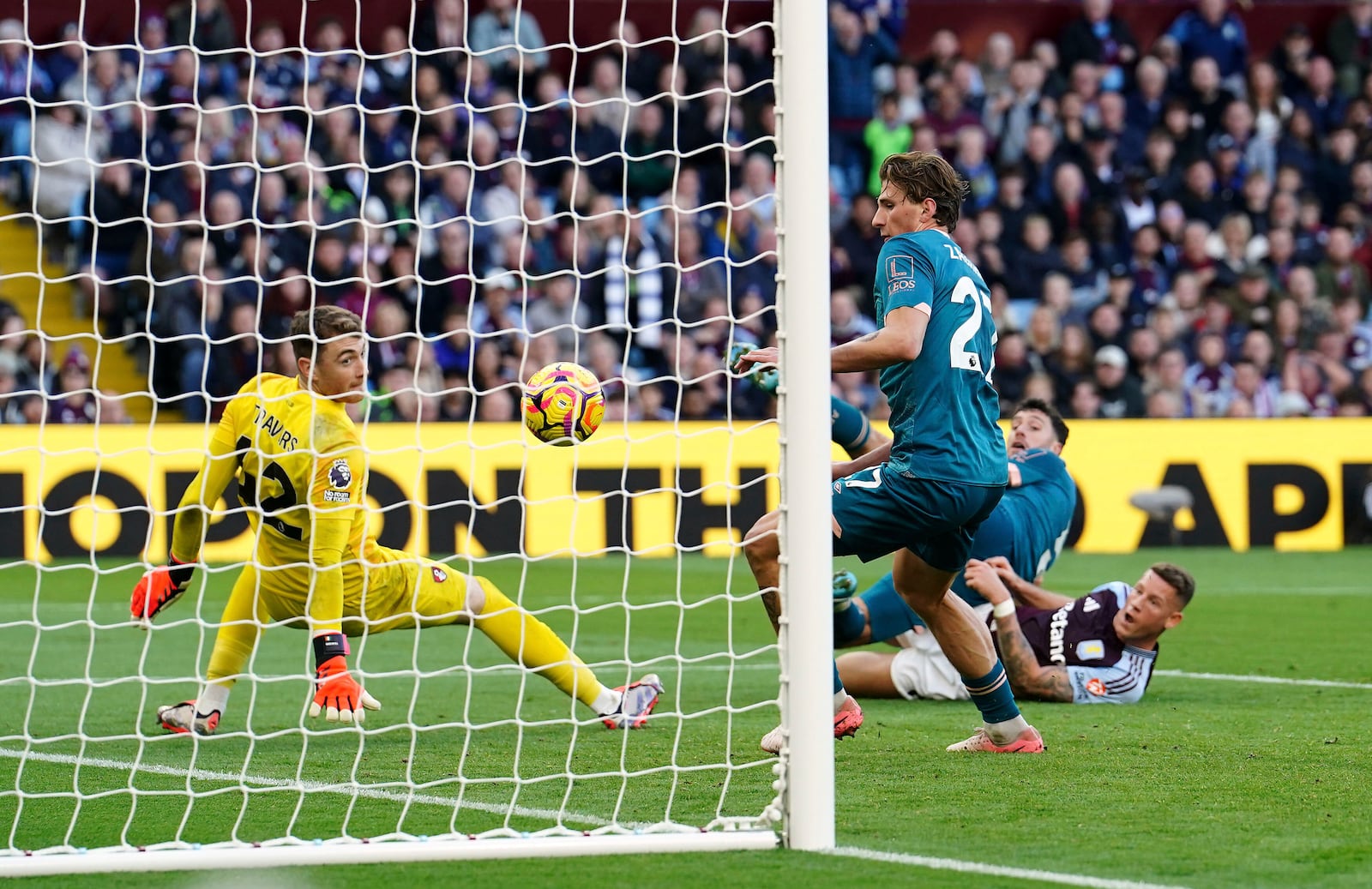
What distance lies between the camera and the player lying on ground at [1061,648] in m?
6.89

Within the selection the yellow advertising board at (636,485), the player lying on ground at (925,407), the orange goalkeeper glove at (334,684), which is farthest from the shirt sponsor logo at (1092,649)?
the yellow advertising board at (636,485)

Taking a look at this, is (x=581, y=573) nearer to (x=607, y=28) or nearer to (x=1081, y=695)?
(x=1081, y=695)

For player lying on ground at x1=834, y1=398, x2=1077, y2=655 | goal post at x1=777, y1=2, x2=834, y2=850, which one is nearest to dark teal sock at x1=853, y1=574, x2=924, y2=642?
player lying on ground at x1=834, y1=398, x2=1077, y2=655

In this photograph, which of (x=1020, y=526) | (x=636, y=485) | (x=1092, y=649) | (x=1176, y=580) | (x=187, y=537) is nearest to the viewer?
(x=187, y=537)

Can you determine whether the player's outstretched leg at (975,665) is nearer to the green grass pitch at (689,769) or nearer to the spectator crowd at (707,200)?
the green grass pitch at (689,769)

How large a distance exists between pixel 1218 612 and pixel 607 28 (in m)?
10.2

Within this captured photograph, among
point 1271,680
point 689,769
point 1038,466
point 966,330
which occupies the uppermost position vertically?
point 966,330

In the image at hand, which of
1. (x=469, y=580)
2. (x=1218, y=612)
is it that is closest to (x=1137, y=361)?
(x=1218, y=612)

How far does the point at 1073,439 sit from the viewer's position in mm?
13734

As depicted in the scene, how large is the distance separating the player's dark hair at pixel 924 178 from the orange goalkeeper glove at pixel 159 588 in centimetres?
253

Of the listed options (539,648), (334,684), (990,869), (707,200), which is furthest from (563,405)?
(707,200)

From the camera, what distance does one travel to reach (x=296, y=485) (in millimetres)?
6082

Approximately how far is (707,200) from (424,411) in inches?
132

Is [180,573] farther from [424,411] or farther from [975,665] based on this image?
[424,411]
